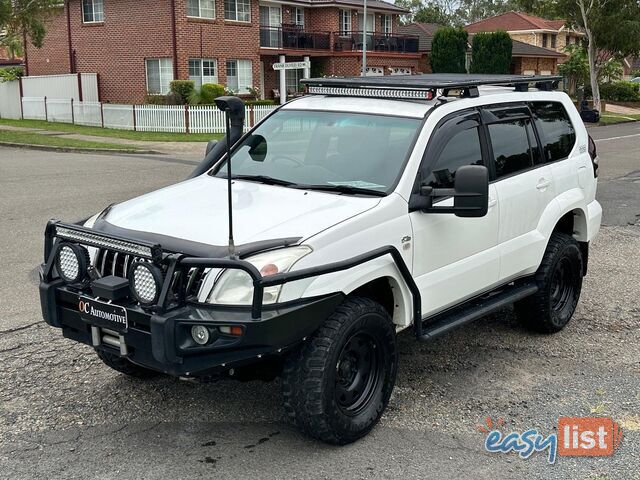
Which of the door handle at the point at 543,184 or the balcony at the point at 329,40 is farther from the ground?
the balcony at the point at 329,40

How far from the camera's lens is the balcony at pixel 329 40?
38.5m

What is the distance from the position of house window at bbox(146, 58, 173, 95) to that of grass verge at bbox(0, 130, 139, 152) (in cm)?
883

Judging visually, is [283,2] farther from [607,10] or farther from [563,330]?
[563,330]

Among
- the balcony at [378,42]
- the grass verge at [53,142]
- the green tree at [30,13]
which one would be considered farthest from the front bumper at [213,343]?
the balcony at [378,42]

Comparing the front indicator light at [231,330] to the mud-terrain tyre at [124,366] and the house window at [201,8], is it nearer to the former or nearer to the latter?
the mud-terrain tyre at [124,366]

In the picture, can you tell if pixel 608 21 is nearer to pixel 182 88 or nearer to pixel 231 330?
pixel 182 88

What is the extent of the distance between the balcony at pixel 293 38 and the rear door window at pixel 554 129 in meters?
33.0

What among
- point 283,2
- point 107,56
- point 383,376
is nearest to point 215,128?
point 107,56

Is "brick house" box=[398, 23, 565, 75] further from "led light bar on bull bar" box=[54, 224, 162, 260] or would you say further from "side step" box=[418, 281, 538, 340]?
"led light bar on bull bar" box=[54, 224, 162, 260]

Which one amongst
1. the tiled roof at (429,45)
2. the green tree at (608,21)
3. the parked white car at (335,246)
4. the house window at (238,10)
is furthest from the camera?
the tiled roof at (429,45)

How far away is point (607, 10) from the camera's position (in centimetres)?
3850

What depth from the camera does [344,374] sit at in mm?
4191

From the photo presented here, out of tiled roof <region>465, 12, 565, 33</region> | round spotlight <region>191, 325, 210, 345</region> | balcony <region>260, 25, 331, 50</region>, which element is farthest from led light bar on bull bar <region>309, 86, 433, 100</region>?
tiled roof <region>465, 12, 565, 33</region>

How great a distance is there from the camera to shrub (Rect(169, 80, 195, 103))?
29484 millimetres
